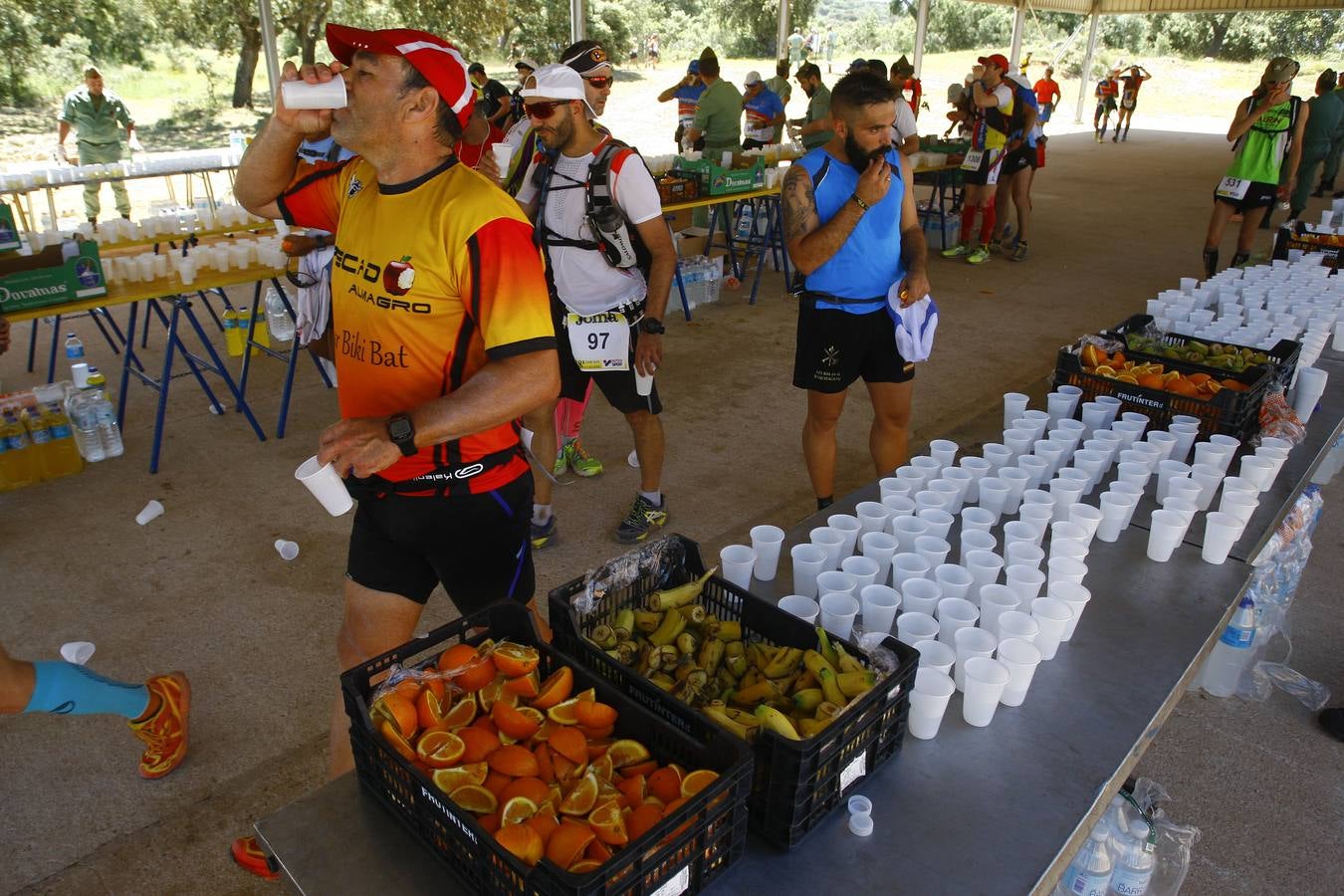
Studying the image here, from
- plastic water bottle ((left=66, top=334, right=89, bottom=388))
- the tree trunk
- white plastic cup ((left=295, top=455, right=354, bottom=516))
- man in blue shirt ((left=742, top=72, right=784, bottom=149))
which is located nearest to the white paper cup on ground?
white plastic cup ((left=295, top=455, right=354, bottom=516))

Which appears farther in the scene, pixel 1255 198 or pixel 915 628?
pixel 1255 198

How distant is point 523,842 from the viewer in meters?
1.19

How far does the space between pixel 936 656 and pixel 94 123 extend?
1041 centimetres

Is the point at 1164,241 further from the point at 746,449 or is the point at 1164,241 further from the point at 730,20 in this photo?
the point at 730,20

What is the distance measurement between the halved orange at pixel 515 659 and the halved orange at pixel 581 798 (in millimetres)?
270

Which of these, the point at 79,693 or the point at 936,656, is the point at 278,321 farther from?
the point at 936,656

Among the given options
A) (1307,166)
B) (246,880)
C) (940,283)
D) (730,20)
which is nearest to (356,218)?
(246,880)

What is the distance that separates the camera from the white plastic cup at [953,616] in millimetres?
1830

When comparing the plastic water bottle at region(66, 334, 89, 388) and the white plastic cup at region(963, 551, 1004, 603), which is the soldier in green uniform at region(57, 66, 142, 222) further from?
the white plastic cup at region(963, 551, 1004, 603)

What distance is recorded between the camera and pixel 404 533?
202 centimetres

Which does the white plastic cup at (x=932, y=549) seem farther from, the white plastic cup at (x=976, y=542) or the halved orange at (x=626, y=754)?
the halved orange at (x=626, y=754)

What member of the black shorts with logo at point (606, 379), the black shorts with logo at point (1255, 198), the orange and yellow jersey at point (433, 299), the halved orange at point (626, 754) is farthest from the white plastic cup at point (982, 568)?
the black shorts with logo at point (1255, 198)

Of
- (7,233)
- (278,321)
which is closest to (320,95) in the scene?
(7,233)

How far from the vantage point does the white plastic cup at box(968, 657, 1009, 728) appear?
166cm
